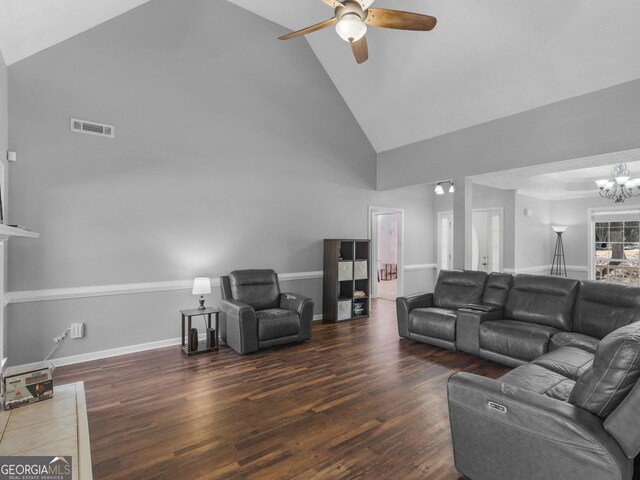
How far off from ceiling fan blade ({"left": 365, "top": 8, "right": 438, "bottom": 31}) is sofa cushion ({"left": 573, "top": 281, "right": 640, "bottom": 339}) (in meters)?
3.12

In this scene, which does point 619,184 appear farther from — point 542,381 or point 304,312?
point 304,312

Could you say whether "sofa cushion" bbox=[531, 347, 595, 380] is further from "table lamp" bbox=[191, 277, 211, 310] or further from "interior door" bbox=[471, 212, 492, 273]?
"interior door" bbox=[471, 212, 492, 273]

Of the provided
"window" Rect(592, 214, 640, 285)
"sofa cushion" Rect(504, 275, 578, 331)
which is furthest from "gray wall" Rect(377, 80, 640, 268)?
"window" Rect(592, 214, 640, 285)

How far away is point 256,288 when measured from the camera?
4660 mm

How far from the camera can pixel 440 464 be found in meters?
2.06

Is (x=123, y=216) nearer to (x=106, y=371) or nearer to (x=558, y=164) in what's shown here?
(x=106, y=371)

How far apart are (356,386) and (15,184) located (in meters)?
3.99

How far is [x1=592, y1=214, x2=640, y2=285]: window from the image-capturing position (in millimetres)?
6969

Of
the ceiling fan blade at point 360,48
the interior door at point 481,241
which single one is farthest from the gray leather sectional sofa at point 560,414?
the interior door at point 481,241

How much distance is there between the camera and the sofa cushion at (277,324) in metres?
4.07

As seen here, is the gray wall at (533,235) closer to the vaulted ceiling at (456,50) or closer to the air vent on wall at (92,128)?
the vaulted ceiling at (456,50)

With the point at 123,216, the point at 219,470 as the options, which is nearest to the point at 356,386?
the point at 219,470

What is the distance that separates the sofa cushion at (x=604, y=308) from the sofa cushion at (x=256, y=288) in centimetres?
360

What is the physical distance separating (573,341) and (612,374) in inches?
77.5
